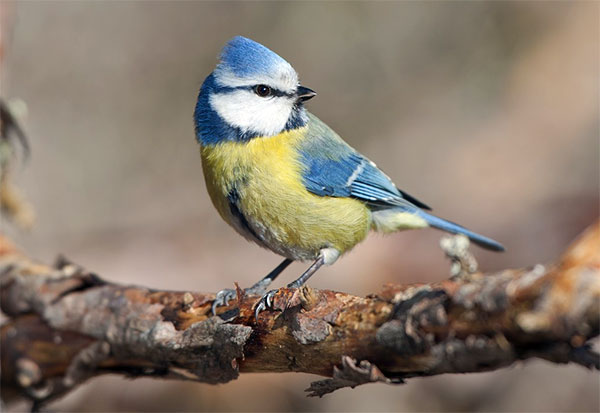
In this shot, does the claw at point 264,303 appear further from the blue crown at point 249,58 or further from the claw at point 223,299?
the blue crown at point 249,58

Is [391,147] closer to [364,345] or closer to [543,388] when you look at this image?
[543,388]

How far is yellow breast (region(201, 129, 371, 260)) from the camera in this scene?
2.86 meters

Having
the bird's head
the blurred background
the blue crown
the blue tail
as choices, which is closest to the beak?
the bird's head

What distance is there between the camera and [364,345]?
206 centimetres

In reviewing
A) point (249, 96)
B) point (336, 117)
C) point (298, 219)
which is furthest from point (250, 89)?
point (336, 117)

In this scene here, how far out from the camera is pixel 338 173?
3.15m

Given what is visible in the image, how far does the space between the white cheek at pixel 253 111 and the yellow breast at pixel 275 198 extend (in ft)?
0.18

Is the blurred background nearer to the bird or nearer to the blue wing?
the blue wing

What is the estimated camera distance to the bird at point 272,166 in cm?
288

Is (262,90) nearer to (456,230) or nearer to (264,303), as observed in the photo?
(264,303)

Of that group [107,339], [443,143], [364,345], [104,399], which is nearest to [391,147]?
[443,143]

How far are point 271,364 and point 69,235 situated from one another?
373 cm

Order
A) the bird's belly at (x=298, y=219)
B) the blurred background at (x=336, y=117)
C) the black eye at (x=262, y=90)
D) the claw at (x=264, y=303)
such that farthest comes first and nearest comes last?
1. the blurred background at (x=336, y=117)
2. the black eye at (x=262, y=90)
3. the bird's belly at (x=298, y=219)
4. the claw at (x=264, y=303)

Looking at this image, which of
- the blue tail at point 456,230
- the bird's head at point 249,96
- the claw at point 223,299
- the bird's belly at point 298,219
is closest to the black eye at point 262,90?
the bird's head at point 249,96
